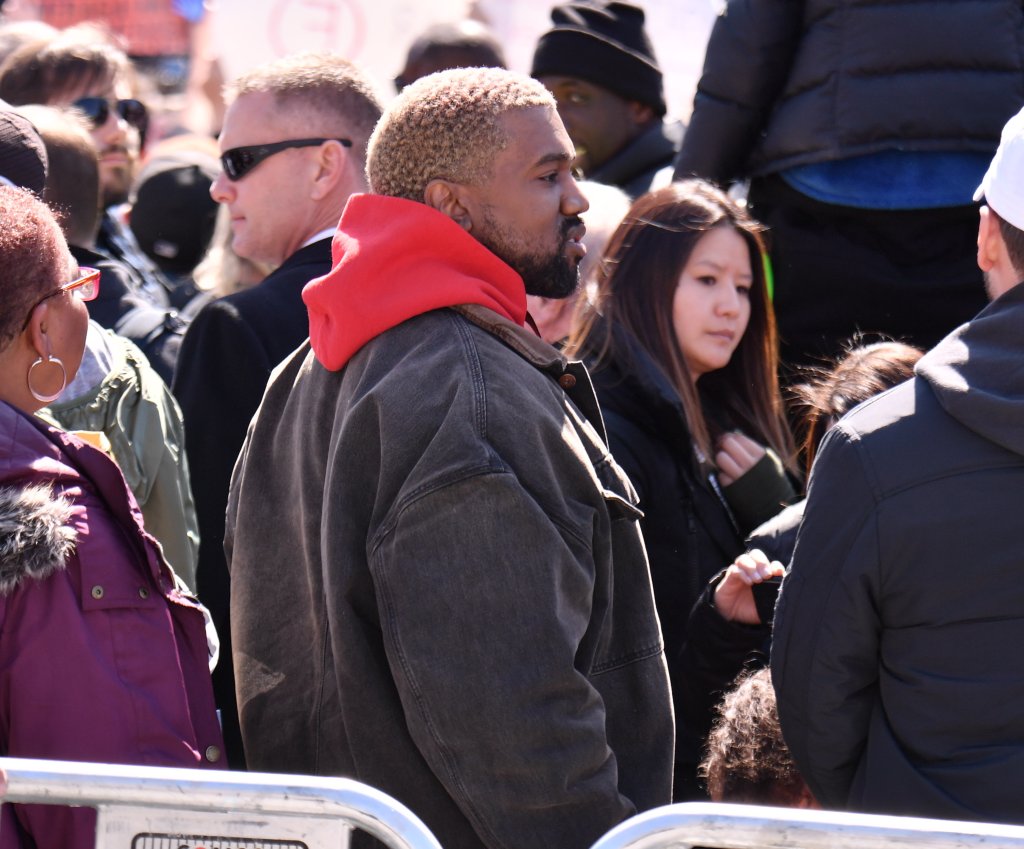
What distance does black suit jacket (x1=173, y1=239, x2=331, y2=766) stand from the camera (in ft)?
11.7

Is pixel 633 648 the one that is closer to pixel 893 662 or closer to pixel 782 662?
pixel 782 662

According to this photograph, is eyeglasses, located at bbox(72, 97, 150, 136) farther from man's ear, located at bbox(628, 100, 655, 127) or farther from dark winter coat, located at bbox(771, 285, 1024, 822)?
dark winter coat, located at bbox(771, 285, 1024, 822)

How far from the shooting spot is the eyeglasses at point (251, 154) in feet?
12.7

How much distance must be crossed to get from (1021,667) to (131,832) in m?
1.31

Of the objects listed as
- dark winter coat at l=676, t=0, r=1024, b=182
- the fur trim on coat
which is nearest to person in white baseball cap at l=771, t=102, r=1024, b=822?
the fur trim on coat

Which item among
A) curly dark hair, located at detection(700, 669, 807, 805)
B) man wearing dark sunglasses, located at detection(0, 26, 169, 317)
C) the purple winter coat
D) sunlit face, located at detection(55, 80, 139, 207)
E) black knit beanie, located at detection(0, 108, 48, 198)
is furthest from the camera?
sunlit face, located at detection(55, 80, 139, 207)

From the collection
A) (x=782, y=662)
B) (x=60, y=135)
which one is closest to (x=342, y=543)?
(x=782, y=662)

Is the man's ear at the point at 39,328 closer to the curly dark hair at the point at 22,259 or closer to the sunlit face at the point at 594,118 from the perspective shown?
the curly dark hair at the point at 22,259

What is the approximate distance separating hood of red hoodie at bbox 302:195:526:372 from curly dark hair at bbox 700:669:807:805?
0.95 meters

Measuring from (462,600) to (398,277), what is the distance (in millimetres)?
551

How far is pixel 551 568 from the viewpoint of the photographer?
217cm

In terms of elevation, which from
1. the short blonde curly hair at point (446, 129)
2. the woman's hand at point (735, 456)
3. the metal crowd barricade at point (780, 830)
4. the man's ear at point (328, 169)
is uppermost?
the short blonde curly hair at point (446, 129)

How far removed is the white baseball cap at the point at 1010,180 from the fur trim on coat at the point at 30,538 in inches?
60.4

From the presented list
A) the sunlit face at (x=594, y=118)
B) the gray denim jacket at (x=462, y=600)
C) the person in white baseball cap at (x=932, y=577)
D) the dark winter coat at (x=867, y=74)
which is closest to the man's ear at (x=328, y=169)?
the dark winter coat at (x=867, y=74)
